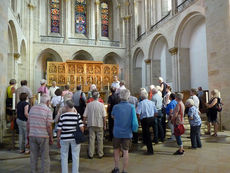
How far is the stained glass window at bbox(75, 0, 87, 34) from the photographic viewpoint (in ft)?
63.5

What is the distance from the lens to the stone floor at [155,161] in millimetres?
3823

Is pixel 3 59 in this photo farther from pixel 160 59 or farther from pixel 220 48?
pixel 160 59

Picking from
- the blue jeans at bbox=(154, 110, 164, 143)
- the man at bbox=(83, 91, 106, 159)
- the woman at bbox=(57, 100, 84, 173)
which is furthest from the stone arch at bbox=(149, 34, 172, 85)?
the woman at bbox=(57, 100, 84, 173)

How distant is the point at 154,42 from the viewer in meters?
14.8

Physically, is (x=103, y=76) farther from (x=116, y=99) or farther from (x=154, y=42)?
(x=116, y=99)

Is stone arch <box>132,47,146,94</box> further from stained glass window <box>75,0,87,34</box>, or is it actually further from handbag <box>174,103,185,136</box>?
handbag <box>174,103,185,136</box>

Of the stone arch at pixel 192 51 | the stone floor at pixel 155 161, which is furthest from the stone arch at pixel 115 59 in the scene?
the stone floor at pixel 155 161

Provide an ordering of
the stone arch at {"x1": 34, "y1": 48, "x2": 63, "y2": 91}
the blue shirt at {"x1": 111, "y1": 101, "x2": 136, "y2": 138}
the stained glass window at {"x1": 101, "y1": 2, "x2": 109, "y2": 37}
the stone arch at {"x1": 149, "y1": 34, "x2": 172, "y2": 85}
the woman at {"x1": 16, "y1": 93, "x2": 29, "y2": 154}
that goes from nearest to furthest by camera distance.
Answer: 1. the blue shirt at {"x1": 111, "y1": 101, "x2": 136, "y2": 138}
2. the woman at {"x1": 16, "y1": 93, "x2": 29, "y2": 154}
3. the stone arch at {"x1": 149, "y1": 34, "x2": 172, "y2": 85}
4. the stone arch at {"x1": 34, "y1": 48, "x2": 63, "y2": 91}
5. the stained glass window at {"x1": 101, "y1": 2, "x2": 109, "y2": 37}

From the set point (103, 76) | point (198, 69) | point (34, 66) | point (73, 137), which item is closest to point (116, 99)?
point (73, 137)

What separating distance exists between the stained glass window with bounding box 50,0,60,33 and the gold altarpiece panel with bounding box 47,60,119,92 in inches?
225

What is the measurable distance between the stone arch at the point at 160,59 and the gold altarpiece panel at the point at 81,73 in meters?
2.88

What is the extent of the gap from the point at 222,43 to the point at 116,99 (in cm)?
489

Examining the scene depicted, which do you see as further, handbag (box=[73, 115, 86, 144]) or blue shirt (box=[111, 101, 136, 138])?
blue shirt (box=[111, 101, 136, 138])

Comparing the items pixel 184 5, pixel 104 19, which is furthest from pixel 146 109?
pixel 104 19
